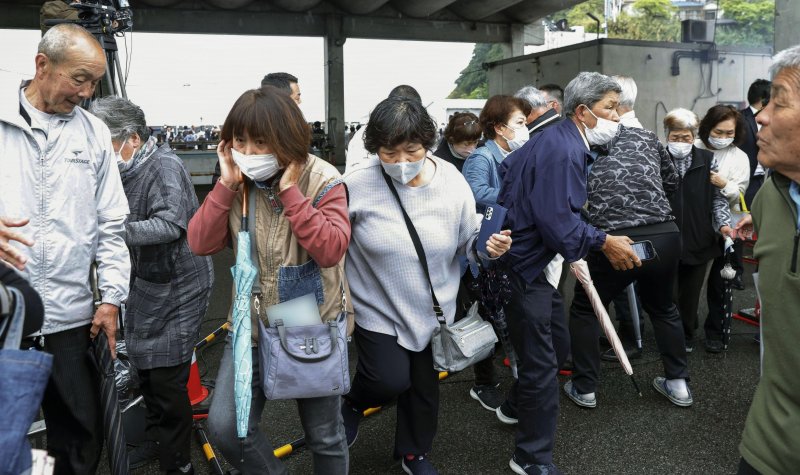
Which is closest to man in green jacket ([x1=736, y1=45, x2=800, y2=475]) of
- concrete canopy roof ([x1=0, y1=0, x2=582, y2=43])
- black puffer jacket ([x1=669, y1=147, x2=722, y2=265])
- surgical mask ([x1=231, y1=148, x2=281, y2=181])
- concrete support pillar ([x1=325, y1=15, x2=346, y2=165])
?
surgical mask ([x1=231, y1=148, x2=281, y2=181])

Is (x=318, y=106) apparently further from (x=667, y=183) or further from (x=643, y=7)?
(x=643, y=7)

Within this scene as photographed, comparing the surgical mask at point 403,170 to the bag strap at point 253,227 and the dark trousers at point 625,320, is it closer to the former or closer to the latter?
the bag strap at point 253,227

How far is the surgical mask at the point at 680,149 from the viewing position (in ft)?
15.8

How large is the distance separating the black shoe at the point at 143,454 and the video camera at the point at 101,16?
253 cm

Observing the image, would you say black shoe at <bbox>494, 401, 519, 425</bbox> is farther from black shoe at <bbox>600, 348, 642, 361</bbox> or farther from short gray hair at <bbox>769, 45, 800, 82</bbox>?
short gray hair at <bbox>769, 45, 800, 82</bbox>

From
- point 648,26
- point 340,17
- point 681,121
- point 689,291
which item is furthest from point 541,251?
point 648,26

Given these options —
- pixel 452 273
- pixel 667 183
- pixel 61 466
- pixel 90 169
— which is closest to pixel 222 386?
pixel 61 466

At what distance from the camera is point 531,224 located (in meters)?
3.41

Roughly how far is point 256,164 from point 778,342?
1.71 meters

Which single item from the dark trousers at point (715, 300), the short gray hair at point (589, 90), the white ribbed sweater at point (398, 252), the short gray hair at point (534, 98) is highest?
the short gray hair at point (534, 98)

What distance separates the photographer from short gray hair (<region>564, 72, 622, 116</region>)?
11.9 ft

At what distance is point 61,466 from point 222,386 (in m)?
0.77

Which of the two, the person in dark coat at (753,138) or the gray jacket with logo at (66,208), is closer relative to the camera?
the gray jacket with logo at (66,208)

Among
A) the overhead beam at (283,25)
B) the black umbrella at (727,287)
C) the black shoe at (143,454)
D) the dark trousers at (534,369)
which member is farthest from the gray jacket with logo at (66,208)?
the overhead beam at (283,25)
